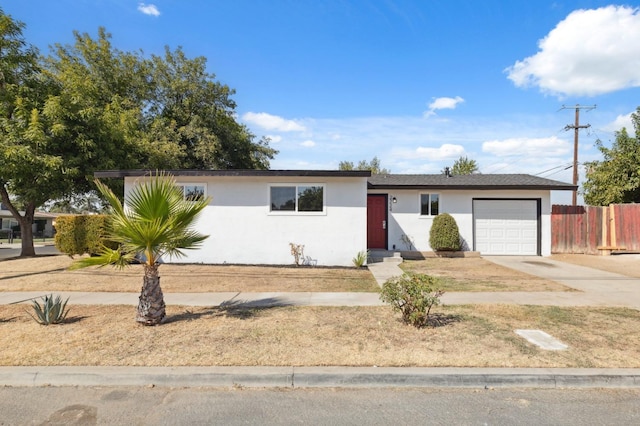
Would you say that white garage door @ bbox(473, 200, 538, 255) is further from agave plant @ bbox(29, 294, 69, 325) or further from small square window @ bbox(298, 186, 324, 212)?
agave plant @ bbox(29, 294, 69, 325)

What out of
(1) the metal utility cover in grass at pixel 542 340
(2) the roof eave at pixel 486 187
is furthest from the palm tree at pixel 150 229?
(2) the roof eave at pixel 486 187

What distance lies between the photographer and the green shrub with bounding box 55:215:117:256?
12.1m

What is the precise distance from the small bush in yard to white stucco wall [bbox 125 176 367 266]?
20.6 ft

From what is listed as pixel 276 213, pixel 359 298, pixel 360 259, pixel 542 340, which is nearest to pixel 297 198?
pixel 276 213

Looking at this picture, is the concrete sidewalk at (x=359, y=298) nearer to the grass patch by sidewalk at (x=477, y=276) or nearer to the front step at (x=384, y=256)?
the grass patch by sidewalk at (x=477, y=276)

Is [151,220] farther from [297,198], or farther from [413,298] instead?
[297,198]

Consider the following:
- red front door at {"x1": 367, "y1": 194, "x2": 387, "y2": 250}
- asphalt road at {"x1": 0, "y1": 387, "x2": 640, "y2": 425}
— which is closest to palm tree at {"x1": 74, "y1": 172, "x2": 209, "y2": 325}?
asphalt road at {"x1": 0, "y1": 387, "x2": 640, "y2": 425}

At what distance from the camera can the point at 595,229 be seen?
50.8 feet

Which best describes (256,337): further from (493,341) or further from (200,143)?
(200,143)

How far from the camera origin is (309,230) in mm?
11820

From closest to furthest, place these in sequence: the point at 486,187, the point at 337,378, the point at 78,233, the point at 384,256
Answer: the point at 337,378 → the point at 78,233 → the point at 384,256 → the point at 486,187

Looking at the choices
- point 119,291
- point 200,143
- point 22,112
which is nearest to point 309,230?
point 119,291

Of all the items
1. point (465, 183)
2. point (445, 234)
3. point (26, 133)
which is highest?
point (26, 133)

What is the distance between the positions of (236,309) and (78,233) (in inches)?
351
